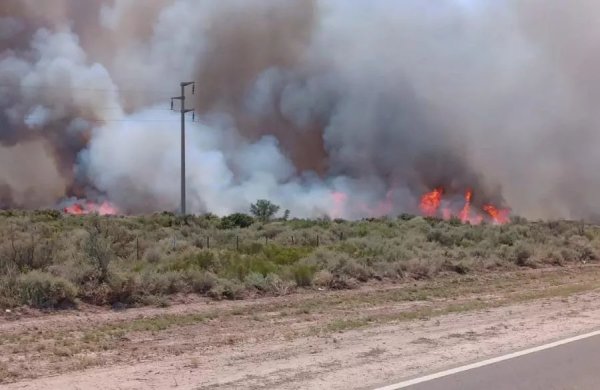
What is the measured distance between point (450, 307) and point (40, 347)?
7555 millimetres

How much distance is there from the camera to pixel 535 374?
21.9 feet

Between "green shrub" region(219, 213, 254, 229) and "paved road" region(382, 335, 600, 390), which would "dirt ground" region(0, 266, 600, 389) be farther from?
"green shrub" region(219, 213, 254, 229)

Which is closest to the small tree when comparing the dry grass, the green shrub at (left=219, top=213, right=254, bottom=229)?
the green shrub at (left=219, top=213, right=254, bottom=229)

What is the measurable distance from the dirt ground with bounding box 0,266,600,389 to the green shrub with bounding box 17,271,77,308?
44 cm

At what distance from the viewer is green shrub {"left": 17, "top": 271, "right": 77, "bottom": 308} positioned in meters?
10.9

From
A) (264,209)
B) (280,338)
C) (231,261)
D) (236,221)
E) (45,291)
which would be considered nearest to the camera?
(280,338)

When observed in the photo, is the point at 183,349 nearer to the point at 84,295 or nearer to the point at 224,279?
the point at 84,295

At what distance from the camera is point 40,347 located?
825 cm

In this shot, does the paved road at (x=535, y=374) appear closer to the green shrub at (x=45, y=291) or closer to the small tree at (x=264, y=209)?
the green shrub at (x=45, y=291)

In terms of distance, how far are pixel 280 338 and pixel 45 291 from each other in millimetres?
4695

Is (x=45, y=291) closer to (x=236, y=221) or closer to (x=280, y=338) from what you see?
(x=280, y=338)

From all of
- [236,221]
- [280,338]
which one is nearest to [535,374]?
[280,338]

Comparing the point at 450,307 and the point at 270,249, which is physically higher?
the point at 270,249

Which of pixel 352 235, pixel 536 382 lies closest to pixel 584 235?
pixel 352 235
